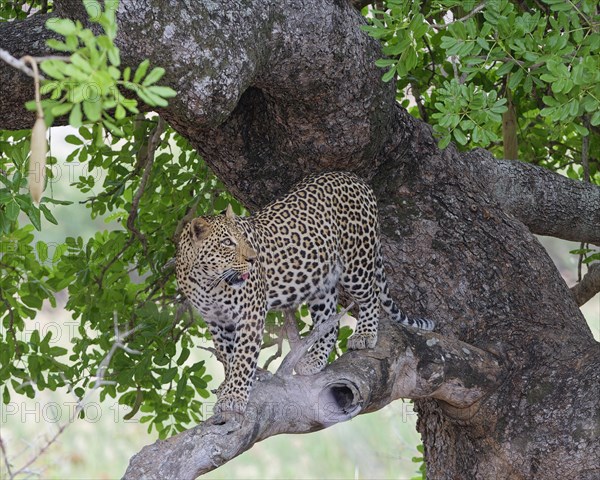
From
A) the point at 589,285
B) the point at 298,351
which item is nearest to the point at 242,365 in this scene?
the point at 298,351

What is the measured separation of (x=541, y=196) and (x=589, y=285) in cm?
105

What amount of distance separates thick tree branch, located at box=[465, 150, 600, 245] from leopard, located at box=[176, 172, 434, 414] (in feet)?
4.30

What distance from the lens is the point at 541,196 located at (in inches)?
275

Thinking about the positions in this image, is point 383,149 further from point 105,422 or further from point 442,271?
point 105,422

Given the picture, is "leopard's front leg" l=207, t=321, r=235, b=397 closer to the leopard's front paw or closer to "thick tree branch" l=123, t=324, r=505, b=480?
"thick tree branch" l=123, t=324, r=505, b=480

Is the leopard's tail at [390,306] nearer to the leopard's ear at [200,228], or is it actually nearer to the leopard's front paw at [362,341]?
the leopard's front paw at [362,341]

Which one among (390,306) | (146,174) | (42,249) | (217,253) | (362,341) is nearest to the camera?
(217,253)

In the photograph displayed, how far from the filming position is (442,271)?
6047 millimetres

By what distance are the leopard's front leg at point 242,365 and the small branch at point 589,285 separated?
335 centimetres

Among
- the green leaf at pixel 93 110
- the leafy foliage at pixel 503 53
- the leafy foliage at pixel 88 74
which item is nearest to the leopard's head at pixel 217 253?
the leafy foliage at pixel 503 53

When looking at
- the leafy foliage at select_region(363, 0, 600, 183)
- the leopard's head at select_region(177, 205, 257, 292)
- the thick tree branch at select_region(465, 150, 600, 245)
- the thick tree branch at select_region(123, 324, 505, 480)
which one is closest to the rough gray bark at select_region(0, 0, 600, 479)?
the thick tree branch at select_region(123, 324, 505, 480)

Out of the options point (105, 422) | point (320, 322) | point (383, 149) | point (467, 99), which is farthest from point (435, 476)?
point (105, 422)

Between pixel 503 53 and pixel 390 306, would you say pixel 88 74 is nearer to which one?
pixel 503 53

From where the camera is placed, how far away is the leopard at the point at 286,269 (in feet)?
16.7
